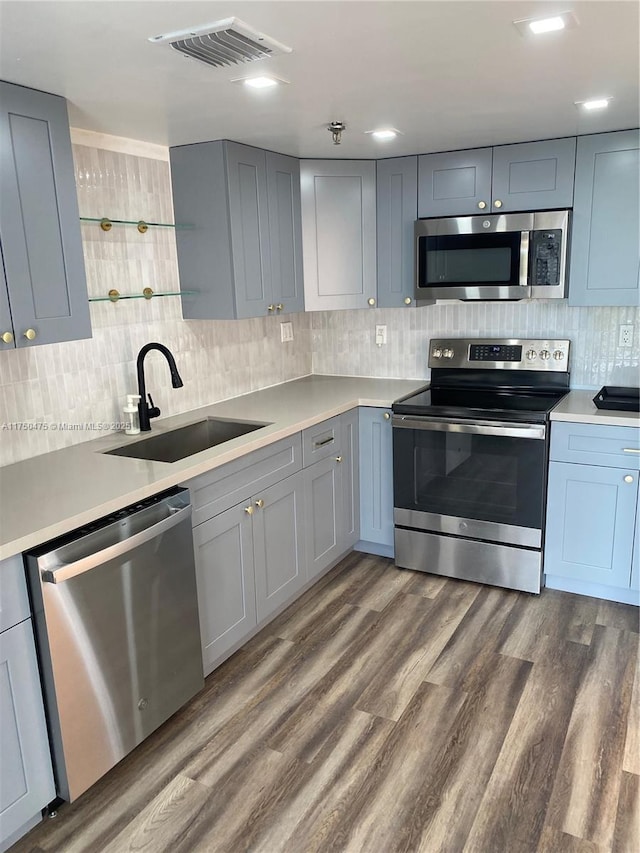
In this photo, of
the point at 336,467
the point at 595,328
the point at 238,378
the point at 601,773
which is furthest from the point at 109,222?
the point at 601,773

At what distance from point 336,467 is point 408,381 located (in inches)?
33.4

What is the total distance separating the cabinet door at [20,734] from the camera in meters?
1.73

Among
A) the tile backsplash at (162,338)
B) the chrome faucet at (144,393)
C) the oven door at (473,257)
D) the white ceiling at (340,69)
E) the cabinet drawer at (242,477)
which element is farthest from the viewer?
the oven door at (473,257)

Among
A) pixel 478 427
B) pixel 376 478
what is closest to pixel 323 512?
pixel 376 478

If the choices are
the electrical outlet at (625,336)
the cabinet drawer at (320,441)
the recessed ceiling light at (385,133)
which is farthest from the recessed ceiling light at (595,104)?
the cabinet drawer at (320,441)

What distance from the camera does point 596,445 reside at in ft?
9.44

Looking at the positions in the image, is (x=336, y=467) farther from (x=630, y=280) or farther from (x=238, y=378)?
(x=630, y=280)

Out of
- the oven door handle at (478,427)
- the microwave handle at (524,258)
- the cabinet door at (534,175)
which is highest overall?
the cabinet door at (534,175)

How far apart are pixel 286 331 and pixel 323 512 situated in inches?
48.0

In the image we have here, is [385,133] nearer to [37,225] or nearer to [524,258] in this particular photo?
[524,258]

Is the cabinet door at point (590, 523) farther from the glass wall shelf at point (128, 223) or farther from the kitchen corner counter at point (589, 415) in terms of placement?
the glass wall shelf at point (128, 223)

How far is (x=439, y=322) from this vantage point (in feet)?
12.2

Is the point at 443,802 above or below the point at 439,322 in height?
below

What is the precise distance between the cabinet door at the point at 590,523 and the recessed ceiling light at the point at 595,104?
1.47 metres
